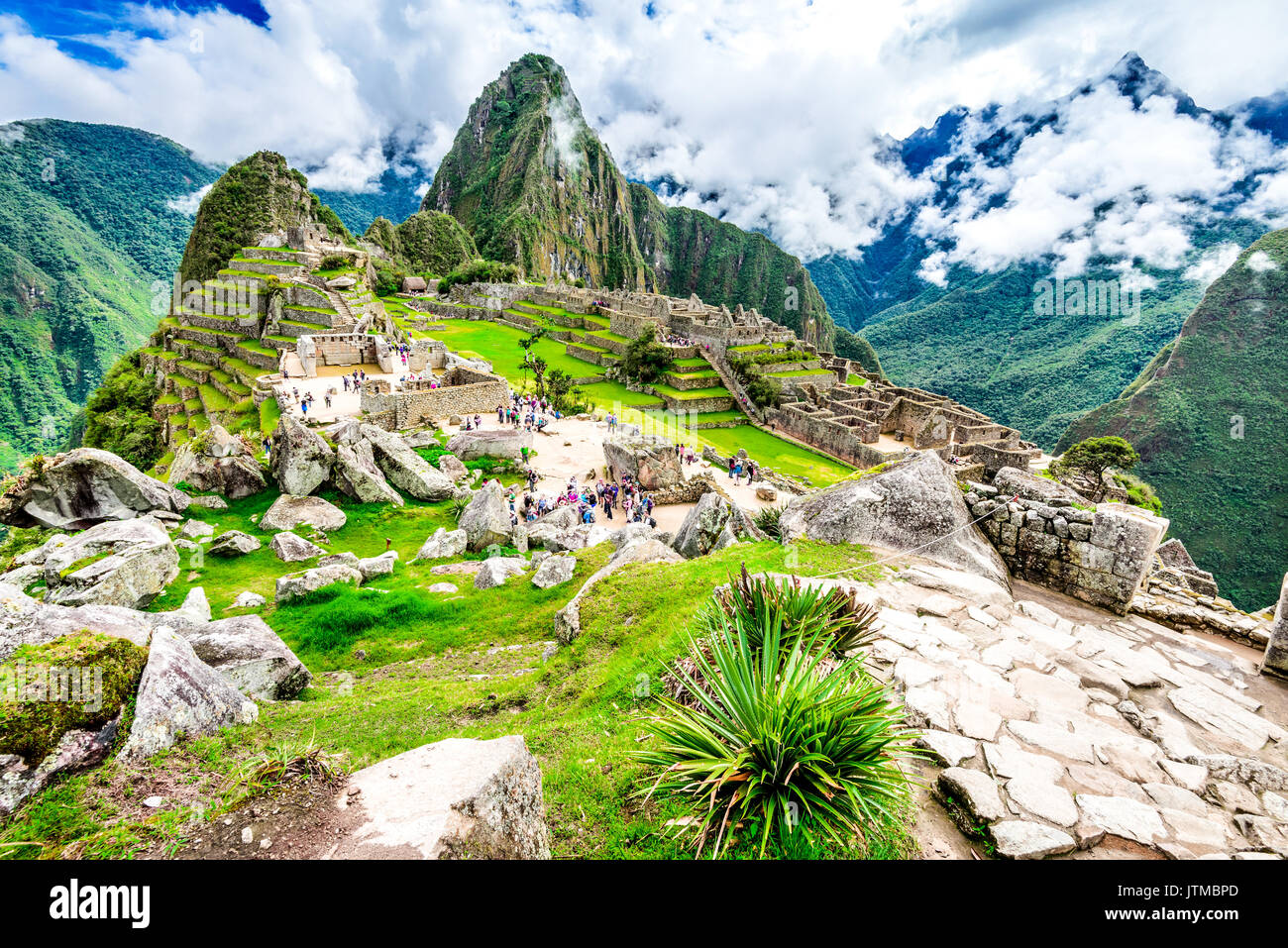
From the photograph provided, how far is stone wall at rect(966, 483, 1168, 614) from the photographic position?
5.80 m

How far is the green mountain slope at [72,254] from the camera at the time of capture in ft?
211

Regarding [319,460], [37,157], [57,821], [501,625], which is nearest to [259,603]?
[501,625]

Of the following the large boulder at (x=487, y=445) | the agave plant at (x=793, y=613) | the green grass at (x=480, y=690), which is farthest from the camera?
the large boulder at (x=487, y=445)

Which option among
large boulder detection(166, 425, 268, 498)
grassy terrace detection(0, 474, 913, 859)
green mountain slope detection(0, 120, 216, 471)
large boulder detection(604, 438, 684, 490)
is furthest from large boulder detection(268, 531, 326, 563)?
green mountain slope detection(0, 120, 216, 471)

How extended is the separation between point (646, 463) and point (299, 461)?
34.2ft

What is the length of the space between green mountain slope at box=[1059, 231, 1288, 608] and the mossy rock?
66.9 metres

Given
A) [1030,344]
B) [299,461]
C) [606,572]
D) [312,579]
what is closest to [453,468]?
[299,461]

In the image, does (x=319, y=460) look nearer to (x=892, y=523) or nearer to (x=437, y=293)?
(x=892, y=523)

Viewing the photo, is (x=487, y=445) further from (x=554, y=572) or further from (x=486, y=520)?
(x=554, y=572)

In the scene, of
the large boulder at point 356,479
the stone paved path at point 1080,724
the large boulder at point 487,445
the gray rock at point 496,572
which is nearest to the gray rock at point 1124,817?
the stone paved path at point 1080,724

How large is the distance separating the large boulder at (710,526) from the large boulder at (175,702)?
689cm

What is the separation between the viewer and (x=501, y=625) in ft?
26.8

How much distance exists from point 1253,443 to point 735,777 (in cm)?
9133

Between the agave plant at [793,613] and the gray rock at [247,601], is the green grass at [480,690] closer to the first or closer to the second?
the gray rock at [247,601]
